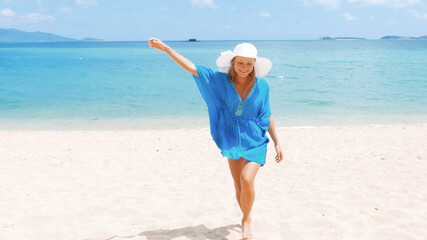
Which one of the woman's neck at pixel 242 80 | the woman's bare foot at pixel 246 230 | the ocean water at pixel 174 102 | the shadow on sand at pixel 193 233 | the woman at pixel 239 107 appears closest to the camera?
the woman at pixel 239 107

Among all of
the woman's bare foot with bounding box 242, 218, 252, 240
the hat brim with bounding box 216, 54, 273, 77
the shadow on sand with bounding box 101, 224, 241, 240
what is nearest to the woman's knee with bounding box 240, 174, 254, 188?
the woman's bare foot with bounding box 242, 218, 252, 240

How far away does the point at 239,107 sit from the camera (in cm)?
320

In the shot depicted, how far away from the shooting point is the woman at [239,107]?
10.3 ft

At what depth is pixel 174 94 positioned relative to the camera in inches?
780

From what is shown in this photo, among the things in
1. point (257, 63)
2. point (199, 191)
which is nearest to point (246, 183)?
point (257, 63)

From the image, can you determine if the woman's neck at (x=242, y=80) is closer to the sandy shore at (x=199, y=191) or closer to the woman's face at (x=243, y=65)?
the woman's face at (x=243, y=65)

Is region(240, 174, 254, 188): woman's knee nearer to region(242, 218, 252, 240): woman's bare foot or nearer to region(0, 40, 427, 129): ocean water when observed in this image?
region(242, 218, 252, 240): woman's bare foot

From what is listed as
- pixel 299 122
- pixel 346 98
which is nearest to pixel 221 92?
pixel 299 122

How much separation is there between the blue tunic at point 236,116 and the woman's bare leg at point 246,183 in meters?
0.09

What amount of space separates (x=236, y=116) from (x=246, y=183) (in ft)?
1.98

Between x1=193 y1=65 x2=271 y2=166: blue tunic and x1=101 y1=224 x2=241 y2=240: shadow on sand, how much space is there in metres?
0.93

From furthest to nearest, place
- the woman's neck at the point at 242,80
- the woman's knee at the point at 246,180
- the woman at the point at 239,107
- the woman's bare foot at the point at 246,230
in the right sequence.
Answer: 1. the woman's bare foot at the point at 246,230
2. the woman's neck at the point at 242,80
3. the woman at the point at 239,107
4. the woman's knee at the point at 246,180

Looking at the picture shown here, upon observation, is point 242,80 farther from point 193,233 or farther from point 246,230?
point 193,233

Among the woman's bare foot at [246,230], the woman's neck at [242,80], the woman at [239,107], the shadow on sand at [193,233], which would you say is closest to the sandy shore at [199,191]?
the shadow on sand at [193,233]
